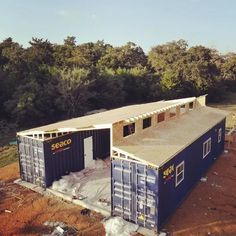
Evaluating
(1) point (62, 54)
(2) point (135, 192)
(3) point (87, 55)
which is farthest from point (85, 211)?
(3) point (87, 55)

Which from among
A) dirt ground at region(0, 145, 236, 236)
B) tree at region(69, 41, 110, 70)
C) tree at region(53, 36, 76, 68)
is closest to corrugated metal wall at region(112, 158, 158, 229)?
dirt ground at region(0, 145, 236, 236)

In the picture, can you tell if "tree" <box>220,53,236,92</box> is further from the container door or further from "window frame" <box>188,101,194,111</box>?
the container door

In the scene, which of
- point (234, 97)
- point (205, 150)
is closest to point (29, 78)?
point (205, 150)

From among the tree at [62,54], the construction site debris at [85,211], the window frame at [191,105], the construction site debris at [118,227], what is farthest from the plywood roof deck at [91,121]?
the tree at [62,54]

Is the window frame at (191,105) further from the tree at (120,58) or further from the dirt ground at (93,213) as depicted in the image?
the tree at (120,58)

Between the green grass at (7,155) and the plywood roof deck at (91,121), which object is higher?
the plywood roof deck at (91,121)

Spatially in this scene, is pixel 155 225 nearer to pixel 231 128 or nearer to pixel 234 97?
pixel 231 128
